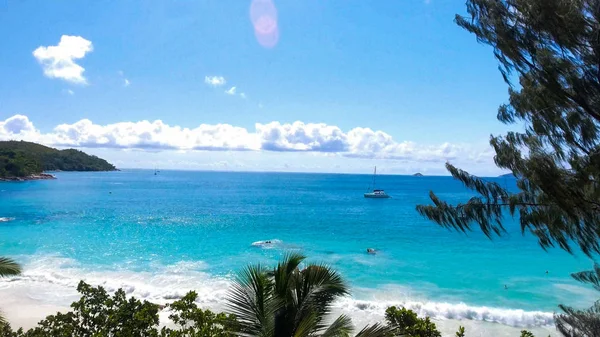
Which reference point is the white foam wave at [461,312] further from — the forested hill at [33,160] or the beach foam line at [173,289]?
the forested hill at [33,160]

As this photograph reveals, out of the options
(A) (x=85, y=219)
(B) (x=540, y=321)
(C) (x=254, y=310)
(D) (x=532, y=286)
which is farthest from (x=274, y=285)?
(A) (x=85, y=219)

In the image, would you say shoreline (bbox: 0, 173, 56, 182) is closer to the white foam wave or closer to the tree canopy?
the white foam wave

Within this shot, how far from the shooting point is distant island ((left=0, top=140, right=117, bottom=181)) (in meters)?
113

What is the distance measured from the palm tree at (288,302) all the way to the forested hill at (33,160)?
135201 millimetres

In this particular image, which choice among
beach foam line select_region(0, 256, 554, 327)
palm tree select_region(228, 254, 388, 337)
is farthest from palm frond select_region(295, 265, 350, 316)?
beach foam line select_region(0, 256, 554, 327)

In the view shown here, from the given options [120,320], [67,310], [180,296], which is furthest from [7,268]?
[180,296]

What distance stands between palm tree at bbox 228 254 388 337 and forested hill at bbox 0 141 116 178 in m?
135

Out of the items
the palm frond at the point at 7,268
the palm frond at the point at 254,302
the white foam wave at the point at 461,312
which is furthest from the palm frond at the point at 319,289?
the white foam wave at the point at 461,312

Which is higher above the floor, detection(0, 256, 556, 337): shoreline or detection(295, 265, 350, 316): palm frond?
detection(295, 265, 350, 316): palm frond

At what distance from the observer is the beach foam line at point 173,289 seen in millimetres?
16906

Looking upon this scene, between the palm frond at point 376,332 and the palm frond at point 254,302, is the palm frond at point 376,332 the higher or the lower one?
the lower one

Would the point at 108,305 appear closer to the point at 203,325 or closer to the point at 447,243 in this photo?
the point at 203,325

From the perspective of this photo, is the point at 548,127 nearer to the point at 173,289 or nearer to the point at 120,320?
the point at 120,320

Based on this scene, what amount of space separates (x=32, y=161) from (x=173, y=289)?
13546 centimetres
